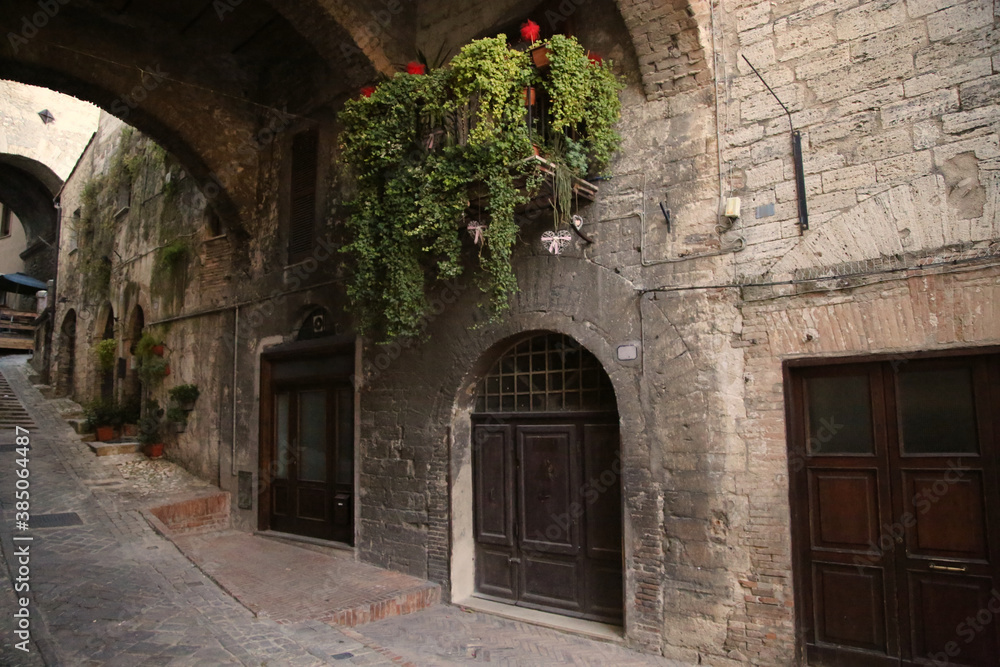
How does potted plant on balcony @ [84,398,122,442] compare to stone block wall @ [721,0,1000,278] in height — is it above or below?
below

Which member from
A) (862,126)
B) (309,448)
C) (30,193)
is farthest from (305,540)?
(30,193)

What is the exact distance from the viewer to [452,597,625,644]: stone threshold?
6090 millimetres

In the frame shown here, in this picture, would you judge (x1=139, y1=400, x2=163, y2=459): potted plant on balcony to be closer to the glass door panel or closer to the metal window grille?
the glass door panel

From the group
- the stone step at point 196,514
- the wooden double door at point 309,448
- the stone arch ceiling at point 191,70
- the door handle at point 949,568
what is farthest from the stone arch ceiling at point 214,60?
the door handle at point 949,568

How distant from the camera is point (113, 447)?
41.5 feet

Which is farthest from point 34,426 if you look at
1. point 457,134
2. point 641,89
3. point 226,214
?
point 641,89

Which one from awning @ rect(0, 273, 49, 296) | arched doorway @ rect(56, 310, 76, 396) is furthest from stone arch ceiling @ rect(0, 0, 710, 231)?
awning @ rect(0, 273, 49, 296)

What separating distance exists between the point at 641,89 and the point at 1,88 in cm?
2504

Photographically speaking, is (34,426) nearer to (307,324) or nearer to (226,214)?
(226,214)

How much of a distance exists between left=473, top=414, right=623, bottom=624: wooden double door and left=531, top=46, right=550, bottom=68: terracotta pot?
11.0ft

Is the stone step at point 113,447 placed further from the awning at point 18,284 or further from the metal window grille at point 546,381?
the awning at point 18,284

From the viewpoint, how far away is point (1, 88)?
22.7 m

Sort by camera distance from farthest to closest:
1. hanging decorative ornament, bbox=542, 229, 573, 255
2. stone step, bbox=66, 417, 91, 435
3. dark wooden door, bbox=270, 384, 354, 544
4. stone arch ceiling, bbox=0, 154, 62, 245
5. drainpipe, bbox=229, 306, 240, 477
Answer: stone arch ceiling, bbox=0, 154, 62, 245
stone step, bbox=66, 417, 91, 435
drainpipe, bbox=229, 306, 240, 477
dark wooden door, bbox=270, 384, 354, 544
hanging decorative ornament, bbox=542, 229, 573, 255

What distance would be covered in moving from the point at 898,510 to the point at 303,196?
27.6 feet
